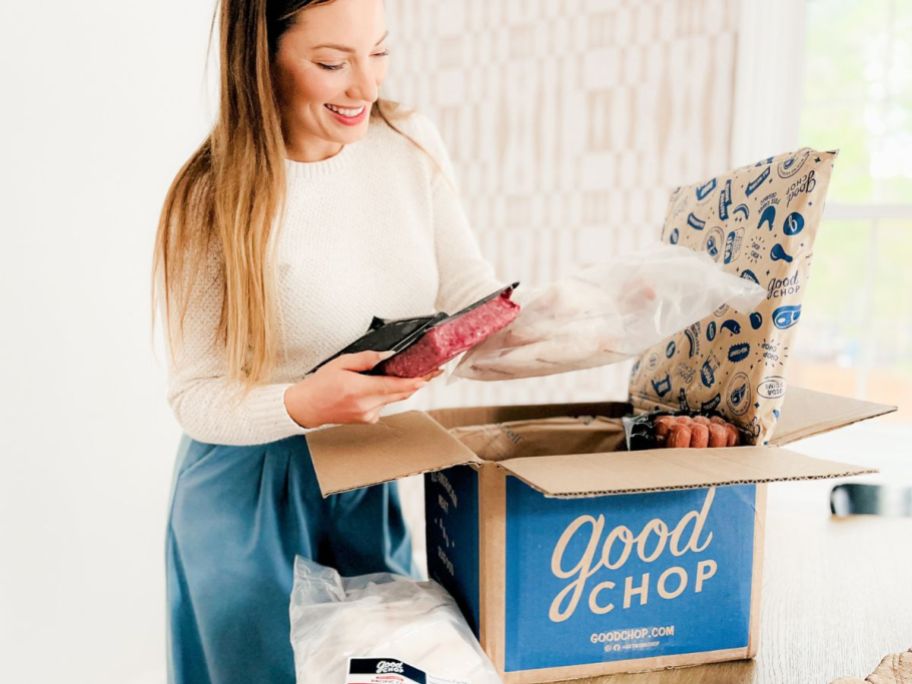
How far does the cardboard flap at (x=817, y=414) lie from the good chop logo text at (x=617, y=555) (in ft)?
0.52

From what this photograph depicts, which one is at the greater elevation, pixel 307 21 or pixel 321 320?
pixel 307 21

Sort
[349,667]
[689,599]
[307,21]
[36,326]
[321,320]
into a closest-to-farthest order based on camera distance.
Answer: [349,667] → [689,599] → [307,21] → [321,320] → [36,326]

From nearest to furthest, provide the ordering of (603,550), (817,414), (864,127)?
(603,550), (817,414), (864,127)

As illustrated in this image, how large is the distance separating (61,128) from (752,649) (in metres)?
1.62

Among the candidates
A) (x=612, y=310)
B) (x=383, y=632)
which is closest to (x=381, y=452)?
(x=383, y=632)

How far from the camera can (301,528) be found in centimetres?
106

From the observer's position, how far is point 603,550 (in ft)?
2.34

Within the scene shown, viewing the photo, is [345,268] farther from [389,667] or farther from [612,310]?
[389,667]

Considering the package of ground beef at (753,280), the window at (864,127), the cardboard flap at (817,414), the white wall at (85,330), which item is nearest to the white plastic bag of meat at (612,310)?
the package of ground beef at (753,280)

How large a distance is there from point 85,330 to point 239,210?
0.95m

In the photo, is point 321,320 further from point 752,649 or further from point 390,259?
point 752,649

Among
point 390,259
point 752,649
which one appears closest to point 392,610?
point 752,649

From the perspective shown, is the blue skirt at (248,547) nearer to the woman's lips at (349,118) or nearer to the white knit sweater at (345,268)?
the white knit sweater at (345,268)

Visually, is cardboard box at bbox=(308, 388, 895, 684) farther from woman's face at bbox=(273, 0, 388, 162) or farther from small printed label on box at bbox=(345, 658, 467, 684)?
Answer: woman's face at bbox=(273, 0, 388, 162)
